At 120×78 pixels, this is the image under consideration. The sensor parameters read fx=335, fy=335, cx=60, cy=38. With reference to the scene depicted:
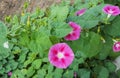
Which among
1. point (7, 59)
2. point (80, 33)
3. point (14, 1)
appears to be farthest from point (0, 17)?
point (80, 33)

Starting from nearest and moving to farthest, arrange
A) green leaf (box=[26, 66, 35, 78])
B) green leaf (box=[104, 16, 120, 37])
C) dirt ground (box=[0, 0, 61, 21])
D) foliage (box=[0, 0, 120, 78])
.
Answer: foliage (box=[0, 0, 120, 78]) → green leaf (box=[104, 16, 120, 37]) → green leaf (box=[26, 66, 35, 78]) → dirt ground (box=[0, 0, 61, 21])

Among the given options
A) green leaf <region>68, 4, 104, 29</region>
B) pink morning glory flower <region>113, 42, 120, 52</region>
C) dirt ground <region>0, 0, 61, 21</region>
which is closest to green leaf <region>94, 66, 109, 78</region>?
pink morning glory flower <region>113, 42, 120, 52</region>

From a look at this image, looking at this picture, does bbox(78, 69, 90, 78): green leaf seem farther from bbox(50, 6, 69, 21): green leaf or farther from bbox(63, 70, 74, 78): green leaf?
bbox(50, 6, 69, 21): green leaf

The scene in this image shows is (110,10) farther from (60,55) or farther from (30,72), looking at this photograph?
(30,72)

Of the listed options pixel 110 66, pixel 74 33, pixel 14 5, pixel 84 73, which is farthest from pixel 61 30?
pixel 14 5

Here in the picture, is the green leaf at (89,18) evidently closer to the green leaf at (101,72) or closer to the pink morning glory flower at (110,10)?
the pink morning glory flower at (110,10)

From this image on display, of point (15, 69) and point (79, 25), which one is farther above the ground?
point (79, 25)

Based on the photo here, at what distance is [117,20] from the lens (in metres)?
1.73

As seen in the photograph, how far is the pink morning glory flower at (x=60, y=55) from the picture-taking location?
1.48 meters

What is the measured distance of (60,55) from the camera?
1503mm

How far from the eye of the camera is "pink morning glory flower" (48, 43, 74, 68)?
1.48 metres

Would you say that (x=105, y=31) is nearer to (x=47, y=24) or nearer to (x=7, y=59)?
(x=47, y=24)

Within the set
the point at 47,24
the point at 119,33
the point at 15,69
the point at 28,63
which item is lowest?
the point at 15,69

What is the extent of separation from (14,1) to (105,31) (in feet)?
6.23
